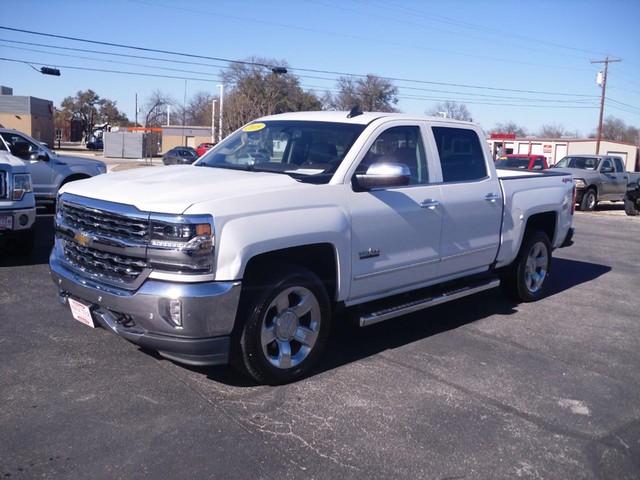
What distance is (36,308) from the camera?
6.39 meters

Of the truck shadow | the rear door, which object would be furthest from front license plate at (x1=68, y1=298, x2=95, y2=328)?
the rear door

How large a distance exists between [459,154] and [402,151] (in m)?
0.92

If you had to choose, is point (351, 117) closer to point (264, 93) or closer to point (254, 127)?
point (254, 127)

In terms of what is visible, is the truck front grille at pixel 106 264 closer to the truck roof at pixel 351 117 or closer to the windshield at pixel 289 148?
the windshield at pixel 289 148

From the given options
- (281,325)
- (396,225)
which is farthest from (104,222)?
(396,225)

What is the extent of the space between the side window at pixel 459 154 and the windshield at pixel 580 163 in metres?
16.3

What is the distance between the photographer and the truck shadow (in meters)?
5.16

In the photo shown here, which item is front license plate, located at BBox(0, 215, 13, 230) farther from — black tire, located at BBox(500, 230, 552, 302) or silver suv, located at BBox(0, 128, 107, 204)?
black tire, located at BBox(500, 230, 552, 302)

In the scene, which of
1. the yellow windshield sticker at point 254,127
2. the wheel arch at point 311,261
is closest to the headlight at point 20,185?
the yellow windshield sticker at point 254,127

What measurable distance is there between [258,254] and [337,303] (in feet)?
3.35

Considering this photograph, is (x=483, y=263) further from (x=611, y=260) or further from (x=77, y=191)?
(x=611, y=260)

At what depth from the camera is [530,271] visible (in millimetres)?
7559

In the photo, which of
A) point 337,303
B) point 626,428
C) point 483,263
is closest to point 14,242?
point 337,303

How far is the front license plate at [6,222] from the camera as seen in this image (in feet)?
25.9
